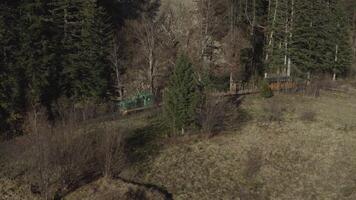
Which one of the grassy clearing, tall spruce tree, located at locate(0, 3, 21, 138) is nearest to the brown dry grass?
the grassy clearing

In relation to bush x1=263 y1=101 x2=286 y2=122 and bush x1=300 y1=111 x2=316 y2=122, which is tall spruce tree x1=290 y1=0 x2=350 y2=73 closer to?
bush x1=263 y1=101 x2=286 y2=122

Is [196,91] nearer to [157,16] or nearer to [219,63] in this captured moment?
[219,63]

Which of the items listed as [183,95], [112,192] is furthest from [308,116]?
[112,192]

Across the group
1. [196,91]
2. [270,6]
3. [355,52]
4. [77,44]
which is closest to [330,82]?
[270,6]

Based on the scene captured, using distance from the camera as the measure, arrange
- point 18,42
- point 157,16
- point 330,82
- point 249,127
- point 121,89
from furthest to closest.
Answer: point 157,16, point 330,82, point 121,89, point 18,42, point 249,127

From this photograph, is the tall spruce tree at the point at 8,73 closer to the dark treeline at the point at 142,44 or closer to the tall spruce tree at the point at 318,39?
the dark treeline at the point at 142,44

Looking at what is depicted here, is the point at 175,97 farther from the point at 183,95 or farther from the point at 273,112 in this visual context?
the point at 273,112

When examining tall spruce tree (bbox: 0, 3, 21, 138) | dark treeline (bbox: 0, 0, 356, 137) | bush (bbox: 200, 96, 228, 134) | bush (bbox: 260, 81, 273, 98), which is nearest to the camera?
bush (bbox: 200, 96, 228, 134)
